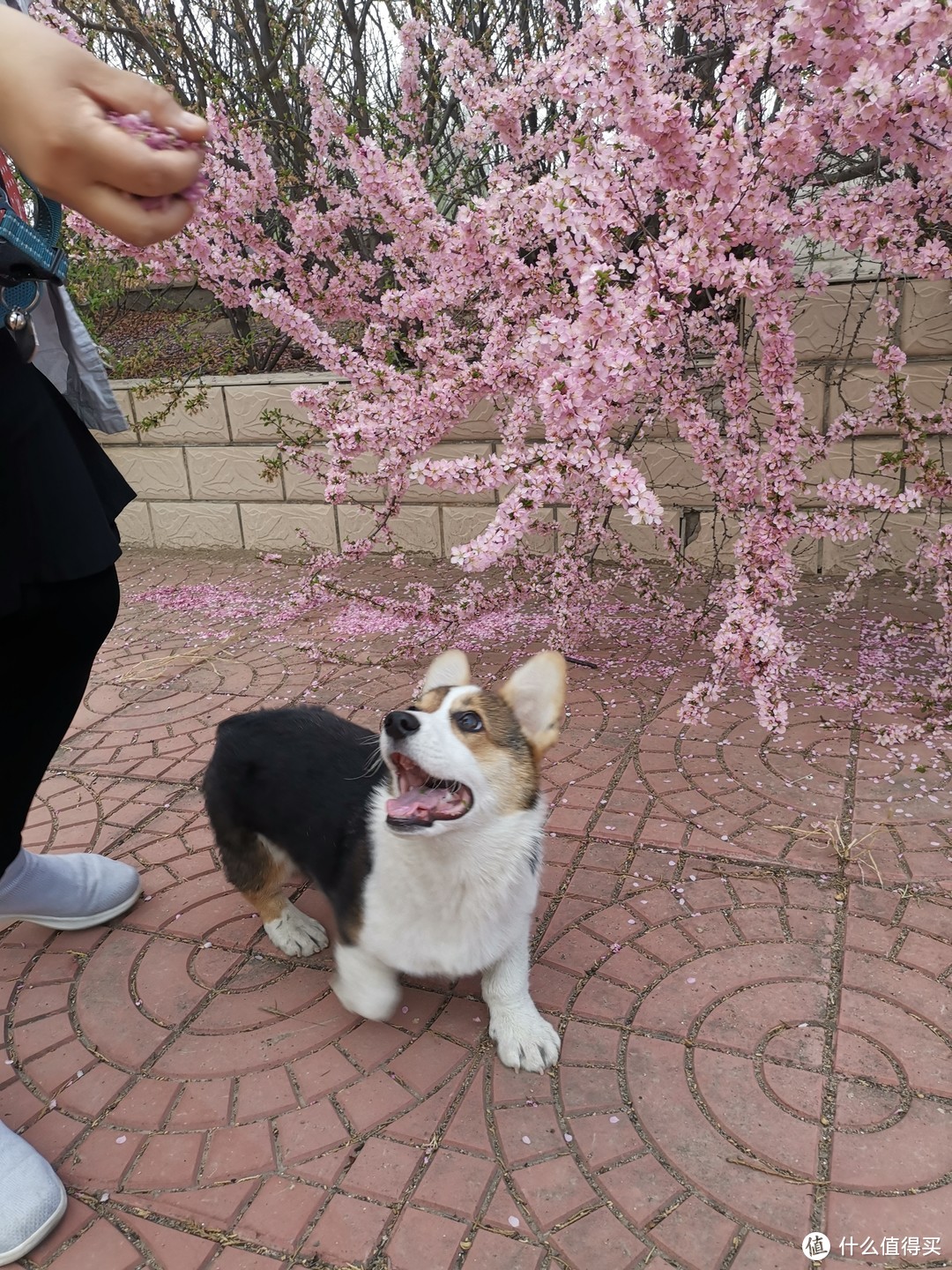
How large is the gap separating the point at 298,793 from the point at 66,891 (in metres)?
0.92

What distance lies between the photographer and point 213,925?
2.59 meters

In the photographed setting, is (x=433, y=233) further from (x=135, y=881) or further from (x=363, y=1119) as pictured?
(x=363, y=1119)

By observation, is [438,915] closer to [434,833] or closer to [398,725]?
[434,833]

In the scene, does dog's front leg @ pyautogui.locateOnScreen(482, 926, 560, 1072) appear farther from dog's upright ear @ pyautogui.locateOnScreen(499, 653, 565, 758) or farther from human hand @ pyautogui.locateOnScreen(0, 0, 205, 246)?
human hand @ pyautogui.locateOnScreen(0, 0, 205, 246)

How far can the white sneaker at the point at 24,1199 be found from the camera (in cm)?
167

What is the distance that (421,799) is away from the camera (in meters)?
1.87

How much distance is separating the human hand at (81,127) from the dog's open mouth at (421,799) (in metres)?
1.15

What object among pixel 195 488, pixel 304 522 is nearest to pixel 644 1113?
pixel 304 522

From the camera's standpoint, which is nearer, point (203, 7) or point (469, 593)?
point (469, 593)

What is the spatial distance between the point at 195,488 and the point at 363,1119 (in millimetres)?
6038

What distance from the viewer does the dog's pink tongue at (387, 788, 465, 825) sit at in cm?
180

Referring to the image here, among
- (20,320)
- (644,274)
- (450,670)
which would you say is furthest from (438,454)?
(20,320)

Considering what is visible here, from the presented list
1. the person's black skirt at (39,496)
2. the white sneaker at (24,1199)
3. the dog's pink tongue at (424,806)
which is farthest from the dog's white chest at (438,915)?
the person's black skirt at (39,496)

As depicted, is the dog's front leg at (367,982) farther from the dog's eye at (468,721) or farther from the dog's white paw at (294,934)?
the dog's eye at (468,721)
